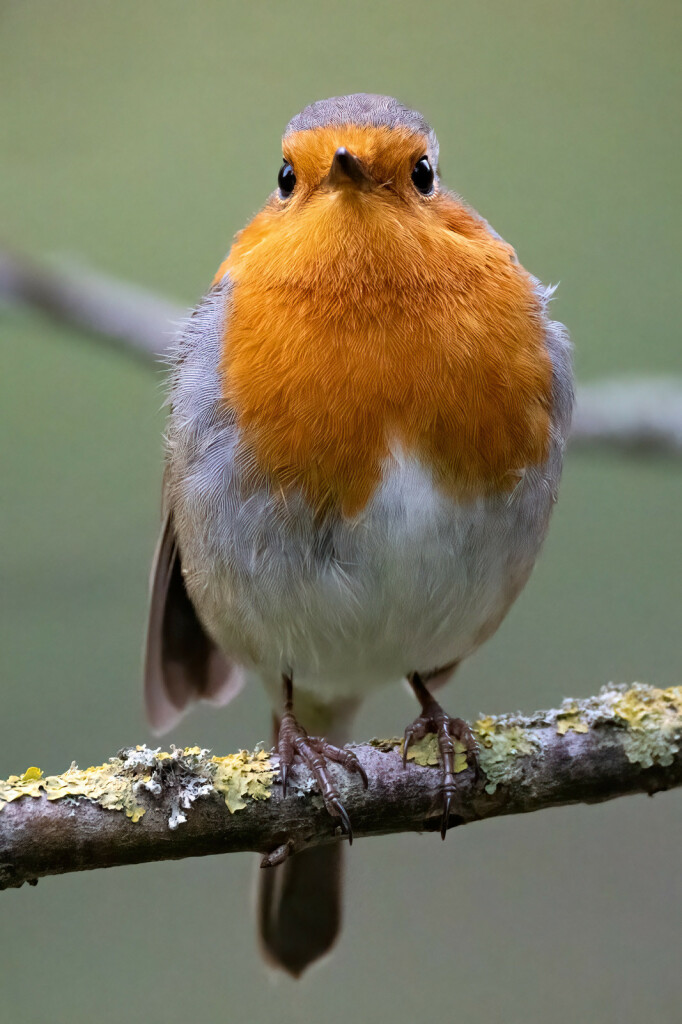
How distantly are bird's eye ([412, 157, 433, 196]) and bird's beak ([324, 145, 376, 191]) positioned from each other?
0.73 feet

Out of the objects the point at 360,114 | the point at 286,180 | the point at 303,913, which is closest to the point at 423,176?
the point at 360,114

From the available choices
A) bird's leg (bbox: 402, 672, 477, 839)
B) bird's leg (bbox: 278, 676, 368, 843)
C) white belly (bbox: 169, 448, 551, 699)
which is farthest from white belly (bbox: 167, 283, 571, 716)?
bird's leg (bbox: 278, 676, 368, 843)

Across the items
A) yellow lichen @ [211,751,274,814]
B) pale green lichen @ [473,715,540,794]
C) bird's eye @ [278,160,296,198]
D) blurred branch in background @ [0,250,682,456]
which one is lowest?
yellow lichen @ [211,751,274,814]

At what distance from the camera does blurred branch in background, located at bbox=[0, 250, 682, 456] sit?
479cm

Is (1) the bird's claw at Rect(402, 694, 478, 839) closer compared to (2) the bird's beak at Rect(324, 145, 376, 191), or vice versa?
(2) the bird's beak at Rect(324, 145, 376, 191)

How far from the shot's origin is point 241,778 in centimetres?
281

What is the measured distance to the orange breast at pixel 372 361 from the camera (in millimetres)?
2984

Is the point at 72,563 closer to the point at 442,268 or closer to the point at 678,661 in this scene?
the point at 442,268

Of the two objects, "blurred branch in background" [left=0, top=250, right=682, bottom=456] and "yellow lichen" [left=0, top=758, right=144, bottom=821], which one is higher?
"blurred branch in background" [left=0, top=250, right=682, bottom=456]

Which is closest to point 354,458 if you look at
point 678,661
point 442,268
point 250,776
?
point 442,268

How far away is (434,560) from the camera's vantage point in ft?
10.3

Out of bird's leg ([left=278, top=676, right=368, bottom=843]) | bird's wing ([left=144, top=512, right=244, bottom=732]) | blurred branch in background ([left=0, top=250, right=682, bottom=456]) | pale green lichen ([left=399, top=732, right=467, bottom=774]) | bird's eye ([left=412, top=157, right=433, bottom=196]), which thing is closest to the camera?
bird's leg ([left=278, top=676, right=368, bottom=843])

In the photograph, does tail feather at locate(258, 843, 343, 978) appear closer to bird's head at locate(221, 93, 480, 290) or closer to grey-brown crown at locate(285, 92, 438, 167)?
bird's head at locate(221, 93, 480, 290)

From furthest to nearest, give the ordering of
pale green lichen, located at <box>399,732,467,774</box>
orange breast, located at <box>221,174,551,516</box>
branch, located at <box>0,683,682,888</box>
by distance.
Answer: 1. pale green lichen, located at <box>399,732,467,774</box>
2. orange breast, located at <box>221,174,551,516</box>
3. branch, located at <box>0,683,682,888</box>
